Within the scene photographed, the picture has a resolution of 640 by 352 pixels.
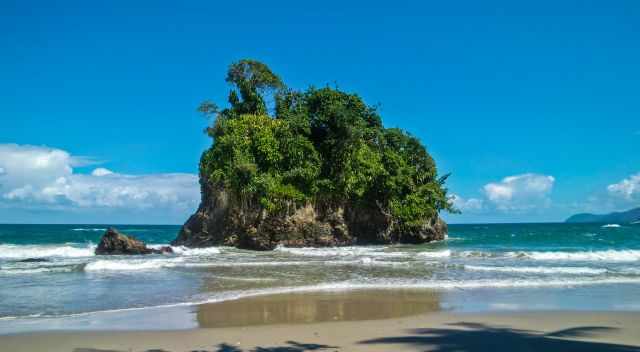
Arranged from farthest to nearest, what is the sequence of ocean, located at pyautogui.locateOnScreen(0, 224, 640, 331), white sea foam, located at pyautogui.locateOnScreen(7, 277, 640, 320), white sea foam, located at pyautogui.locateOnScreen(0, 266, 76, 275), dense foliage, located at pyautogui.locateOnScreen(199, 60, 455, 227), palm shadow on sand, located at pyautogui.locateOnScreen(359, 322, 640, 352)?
1. dense foliage, located at pyautogui.locateOnScreen(199, 60, 455, 227)
2. white sea foam, located at pyautogui.locateOnScreen(0, 266, 76, 275)
3. white sea foam, located at pyautogui.locateOnScreen(7, 277, 640, 320)
4. ocean, located at pyautogui.locateOnScreen(0, 224, 640, 331)
5. palm shadow on sand, located at pyautogui.locateOnScreen(359, 322, 640, 352)

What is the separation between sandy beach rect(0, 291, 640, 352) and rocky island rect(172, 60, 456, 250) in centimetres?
1980

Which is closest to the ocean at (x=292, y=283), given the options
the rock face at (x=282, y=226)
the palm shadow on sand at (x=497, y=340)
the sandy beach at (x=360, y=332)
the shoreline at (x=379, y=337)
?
the sandy beach at (x=360, y=332)

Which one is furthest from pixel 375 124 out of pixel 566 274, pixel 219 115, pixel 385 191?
pixel 566 274

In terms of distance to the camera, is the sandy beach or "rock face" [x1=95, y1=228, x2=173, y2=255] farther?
"rock face" [x1=95, y1=228, x2=173, y2=255]

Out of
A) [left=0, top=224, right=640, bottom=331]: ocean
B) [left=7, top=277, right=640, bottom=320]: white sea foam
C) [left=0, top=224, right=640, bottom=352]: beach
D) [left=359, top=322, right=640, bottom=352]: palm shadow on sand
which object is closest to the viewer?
[left=359, top=322, right=640, bottom=352]: palm shadow on sand

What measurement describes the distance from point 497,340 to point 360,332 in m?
2.18

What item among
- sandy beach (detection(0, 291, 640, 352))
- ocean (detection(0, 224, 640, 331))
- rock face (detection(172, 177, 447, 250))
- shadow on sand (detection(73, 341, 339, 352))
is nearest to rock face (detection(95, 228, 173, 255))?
rock face (detection(172, 177, 447, 250))

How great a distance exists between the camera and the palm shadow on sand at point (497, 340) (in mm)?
7320

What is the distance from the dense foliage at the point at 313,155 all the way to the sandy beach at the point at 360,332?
1987cm

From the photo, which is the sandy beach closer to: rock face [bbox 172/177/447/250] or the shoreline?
Result: the shoreline

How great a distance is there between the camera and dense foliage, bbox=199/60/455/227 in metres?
30.5

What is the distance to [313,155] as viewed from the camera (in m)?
32.3

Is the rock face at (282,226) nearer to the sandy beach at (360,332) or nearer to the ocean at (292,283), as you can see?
the ocean at (292,283)

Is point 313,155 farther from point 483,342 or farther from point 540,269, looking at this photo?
point 483,342
